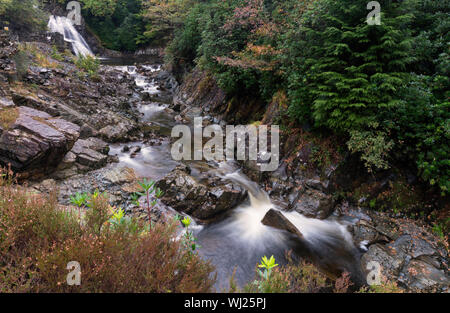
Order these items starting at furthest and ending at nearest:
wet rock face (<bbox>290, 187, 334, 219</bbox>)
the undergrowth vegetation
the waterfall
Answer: the waterfall → wet rock face (<bbox>290, 187, 334, 219</bbox>) → the undergrowth vegetation

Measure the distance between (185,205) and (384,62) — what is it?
670cm

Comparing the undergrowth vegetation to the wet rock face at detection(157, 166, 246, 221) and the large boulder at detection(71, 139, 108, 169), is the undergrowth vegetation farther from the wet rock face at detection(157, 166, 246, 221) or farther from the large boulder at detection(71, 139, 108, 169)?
the large boulder at detection(71, 139, 108, 169)

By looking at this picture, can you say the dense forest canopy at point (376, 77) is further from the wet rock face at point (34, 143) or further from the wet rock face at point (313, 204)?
the wet rock face at point (34, 143)

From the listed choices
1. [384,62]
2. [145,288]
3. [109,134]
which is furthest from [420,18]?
[109,134]

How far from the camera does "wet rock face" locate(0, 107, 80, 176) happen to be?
5.66 meters

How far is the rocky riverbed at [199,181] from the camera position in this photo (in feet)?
16.9

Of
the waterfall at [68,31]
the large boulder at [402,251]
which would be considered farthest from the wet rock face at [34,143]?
the waterfall at [68,31]

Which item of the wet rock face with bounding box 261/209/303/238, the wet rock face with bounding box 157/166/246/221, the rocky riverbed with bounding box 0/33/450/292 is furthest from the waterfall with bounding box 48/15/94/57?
the wet rock face with bounding box 261/209/303/238

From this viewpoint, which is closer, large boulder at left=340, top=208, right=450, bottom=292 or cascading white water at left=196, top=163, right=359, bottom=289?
large boulder at left=340, top=208, right=450, bottom=292

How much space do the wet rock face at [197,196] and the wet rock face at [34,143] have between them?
312 cm

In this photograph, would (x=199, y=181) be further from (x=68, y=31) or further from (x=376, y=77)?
(x=68, y=31)

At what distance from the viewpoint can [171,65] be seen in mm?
21891

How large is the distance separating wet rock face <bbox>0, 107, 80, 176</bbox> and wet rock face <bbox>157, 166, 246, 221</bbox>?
3.12 m

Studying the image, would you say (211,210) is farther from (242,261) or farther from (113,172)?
(113,172)
